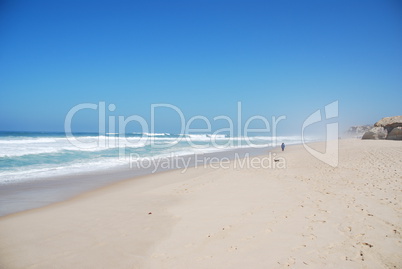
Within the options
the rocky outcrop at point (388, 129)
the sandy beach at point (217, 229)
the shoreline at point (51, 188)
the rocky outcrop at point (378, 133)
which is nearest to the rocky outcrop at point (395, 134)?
the rocky outcrop at point (388, 129)

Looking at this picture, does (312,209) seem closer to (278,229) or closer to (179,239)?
(278,229)

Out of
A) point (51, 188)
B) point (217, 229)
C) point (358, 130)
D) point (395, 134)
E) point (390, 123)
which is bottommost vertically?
point (51, 188)

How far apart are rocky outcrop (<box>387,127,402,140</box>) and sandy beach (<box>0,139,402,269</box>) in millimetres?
23083

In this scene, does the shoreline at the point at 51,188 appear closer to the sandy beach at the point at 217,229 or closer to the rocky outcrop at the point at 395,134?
the sandy beach at the point at 217,229

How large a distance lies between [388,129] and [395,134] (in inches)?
85.8

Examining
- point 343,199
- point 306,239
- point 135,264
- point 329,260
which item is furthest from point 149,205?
point 343,199

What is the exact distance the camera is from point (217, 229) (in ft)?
13.5

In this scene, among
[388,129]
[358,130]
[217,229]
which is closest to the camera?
[217,229]

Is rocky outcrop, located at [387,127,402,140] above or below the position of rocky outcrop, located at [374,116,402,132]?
below

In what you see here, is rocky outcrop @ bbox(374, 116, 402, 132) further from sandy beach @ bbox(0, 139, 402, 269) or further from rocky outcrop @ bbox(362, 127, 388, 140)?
sandy beach @ bbox(0, 139, 402, 269)

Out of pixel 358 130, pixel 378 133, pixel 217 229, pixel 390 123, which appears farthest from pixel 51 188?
pixel 358 130

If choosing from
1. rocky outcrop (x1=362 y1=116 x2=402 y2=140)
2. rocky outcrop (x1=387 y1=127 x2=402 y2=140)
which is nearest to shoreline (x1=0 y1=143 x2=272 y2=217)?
rocky outcrop (x1=387 y1=127 x2=402 y2=140)

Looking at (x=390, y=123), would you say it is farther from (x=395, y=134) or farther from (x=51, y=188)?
(x=51, y=188)

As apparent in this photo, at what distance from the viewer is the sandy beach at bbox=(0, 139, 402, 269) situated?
317 centimetres
